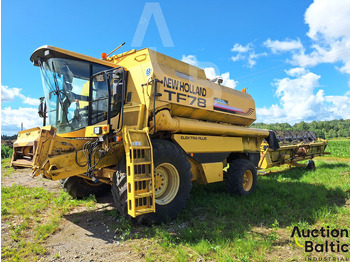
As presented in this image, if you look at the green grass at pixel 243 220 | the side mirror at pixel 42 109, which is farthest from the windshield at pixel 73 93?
the green grass at pixel 243 220

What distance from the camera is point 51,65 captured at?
471cm

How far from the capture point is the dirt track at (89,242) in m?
3.31

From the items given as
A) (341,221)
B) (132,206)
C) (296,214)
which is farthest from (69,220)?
(341,221)

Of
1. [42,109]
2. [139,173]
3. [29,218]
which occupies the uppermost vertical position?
[42,109]

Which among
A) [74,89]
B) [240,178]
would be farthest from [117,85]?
[240,178]

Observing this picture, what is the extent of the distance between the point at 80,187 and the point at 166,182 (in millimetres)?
2585

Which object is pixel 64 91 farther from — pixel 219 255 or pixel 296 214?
pixel 296 214

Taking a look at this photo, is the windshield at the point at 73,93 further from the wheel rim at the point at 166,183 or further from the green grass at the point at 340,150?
the green grass at the point at 340,150

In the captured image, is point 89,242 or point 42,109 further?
point 42,109

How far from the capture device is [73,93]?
15.8 ft

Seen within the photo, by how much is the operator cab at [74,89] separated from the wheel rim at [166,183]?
5.12 feet

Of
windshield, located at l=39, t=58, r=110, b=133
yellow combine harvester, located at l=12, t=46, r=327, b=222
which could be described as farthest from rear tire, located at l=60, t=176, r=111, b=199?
windshield, located at l=39, t=58, r=110, b=133

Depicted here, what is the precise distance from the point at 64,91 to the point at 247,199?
16.4 ft

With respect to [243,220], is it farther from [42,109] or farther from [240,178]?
[42,109]
